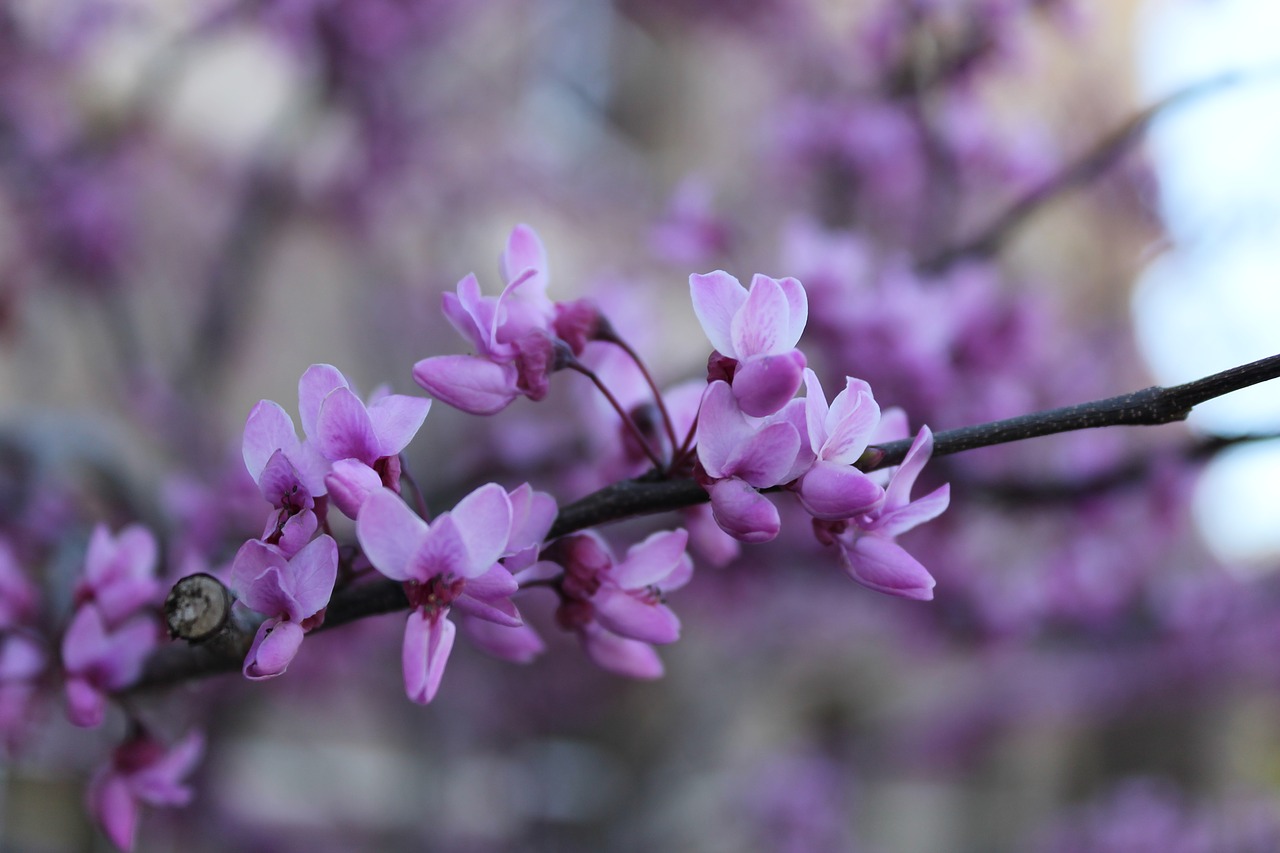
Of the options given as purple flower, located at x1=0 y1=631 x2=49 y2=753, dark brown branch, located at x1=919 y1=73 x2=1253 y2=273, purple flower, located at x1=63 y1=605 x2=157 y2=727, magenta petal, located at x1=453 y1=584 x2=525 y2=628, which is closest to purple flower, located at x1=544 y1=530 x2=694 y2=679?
magenta petal, located at x1=453 y1=584 x2=525 y2=628

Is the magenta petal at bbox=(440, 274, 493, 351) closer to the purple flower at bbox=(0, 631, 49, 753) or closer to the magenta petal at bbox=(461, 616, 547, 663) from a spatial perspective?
the magenta petal at bbox=(461, 616, 547, 663)

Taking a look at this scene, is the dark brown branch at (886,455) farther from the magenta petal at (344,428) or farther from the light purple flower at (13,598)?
the light purple flower at (13,598)

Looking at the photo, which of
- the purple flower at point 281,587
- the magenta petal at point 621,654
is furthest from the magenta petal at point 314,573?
the magenta petal at point 621,654

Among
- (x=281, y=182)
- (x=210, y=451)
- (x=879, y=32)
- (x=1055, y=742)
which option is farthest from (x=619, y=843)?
(x=1055, y=742)

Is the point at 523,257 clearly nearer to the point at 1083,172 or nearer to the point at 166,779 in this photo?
the point at 166,779

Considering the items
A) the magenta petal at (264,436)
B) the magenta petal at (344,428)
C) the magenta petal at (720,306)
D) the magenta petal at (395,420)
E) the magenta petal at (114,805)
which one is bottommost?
the magenta petal at (114,805)
